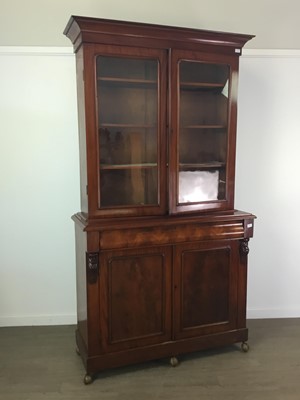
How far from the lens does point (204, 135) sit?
270 centimetres

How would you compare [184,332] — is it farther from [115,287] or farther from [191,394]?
A: [115,287]

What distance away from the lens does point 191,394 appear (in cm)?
231

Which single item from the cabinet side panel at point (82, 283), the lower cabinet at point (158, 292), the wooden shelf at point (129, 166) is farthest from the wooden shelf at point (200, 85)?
the cabinet side panel at point (82, 283)

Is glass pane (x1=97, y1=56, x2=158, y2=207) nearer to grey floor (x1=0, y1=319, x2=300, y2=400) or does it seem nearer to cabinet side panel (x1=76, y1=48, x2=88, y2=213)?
cabinet side panel (x1=76, y1=48, x2=88, y2=213)

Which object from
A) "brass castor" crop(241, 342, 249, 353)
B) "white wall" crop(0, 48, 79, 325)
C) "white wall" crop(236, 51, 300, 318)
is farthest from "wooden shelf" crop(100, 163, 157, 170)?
"brass castor" crop(241, 342, 249, 353)

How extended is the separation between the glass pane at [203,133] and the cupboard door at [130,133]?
18 centimetres

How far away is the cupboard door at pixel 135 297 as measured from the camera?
7.96 ft

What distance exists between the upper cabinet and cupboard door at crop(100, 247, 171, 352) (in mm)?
294

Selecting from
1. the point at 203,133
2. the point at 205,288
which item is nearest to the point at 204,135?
the point at 203,133

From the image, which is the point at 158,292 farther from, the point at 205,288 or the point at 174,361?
the point at 174,361

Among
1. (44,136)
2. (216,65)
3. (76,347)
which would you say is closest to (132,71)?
(216,65)

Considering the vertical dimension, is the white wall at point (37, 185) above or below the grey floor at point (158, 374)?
above

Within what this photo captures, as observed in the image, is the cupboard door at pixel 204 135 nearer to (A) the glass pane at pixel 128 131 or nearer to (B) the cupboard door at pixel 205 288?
(A) the glass pane at pixel 128 131

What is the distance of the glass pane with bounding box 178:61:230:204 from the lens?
2594 mm
